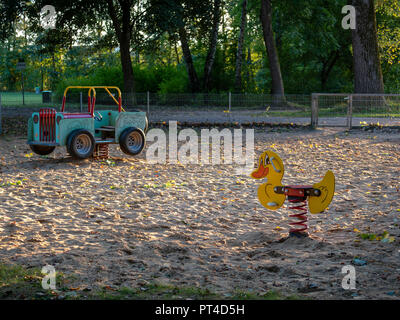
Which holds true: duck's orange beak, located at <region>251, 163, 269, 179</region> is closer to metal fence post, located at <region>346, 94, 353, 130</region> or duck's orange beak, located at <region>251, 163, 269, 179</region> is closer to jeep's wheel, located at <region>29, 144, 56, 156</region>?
jeep's wheel, located at <region>29, 144, 56, 156</region>

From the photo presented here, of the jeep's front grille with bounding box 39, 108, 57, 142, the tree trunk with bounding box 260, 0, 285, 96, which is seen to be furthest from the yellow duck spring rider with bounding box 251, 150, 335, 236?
the tree trunk with bounding box 260, 0, 285, 96

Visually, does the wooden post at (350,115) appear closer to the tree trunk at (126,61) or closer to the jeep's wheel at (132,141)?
the jeep's wheel at (132,141)

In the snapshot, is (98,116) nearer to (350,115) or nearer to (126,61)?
(350,115)

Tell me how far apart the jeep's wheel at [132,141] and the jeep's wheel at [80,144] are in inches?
35.1

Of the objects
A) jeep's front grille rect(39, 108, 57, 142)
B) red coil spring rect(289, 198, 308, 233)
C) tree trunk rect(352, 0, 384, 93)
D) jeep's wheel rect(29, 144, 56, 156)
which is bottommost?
red coil spring rect(289, 198, 308, 233)

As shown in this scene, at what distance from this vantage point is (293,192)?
6480mm

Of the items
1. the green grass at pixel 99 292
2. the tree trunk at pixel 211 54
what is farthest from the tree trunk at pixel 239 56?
the green grass at pixel 99 292

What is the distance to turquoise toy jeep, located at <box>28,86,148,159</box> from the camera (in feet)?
40.3

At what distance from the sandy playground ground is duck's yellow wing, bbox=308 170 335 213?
0.42m

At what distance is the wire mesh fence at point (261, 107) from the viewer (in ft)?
66.8

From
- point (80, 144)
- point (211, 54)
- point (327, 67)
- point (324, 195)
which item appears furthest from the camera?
point (327, 67)

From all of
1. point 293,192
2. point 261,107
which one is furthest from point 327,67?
point 293,192

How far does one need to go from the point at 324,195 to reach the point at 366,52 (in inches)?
809
